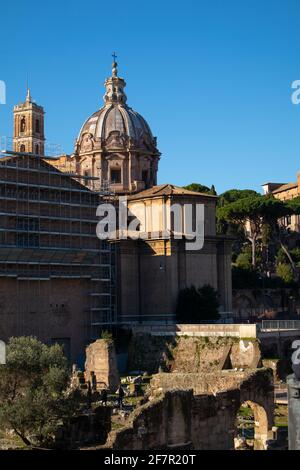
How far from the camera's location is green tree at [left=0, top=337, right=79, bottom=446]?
74.9ft

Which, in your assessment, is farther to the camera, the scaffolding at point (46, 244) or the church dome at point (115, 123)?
the church dome at point (115, 123)

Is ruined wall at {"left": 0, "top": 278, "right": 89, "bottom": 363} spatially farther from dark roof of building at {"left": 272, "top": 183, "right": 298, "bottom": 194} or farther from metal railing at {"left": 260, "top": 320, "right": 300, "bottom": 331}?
dark roof of building at {"left": 272, "top": 183, "right": 298, "bottom": 194}

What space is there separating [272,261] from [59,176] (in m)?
29.2

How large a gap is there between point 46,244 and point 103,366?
28.5ft

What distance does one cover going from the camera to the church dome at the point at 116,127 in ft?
177

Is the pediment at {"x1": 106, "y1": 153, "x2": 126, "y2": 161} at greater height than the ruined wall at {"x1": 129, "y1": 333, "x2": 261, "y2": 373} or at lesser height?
greater

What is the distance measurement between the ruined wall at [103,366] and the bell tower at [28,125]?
84.8 feet

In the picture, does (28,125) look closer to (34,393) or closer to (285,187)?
(285,187)

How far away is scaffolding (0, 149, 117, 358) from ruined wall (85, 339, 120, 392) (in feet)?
17.6

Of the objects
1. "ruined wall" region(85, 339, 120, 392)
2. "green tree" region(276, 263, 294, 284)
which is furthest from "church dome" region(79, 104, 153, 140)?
"ruined wall" region(85, 339, 120, 392)

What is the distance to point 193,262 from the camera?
155 feet

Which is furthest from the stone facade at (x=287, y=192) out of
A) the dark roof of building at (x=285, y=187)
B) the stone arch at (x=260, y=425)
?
the stone arch at (x=260, y=425)

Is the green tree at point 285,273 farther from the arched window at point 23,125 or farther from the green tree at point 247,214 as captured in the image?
the arched window at point 23,125

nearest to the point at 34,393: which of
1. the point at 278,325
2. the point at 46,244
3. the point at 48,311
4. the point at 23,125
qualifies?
the point at 48,311
